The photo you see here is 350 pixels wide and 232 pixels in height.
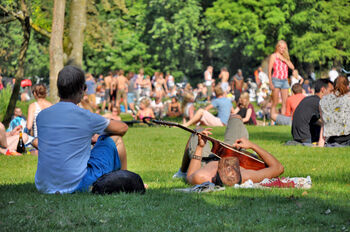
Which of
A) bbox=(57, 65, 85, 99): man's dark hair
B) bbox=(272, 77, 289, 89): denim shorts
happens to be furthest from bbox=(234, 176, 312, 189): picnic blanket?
bbox=(272, 77, 289, 89): denim shorts

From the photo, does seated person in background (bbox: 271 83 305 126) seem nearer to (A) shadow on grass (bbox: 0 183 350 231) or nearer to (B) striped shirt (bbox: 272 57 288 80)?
(B) striped shirt (bbox: 272 57 288 80)

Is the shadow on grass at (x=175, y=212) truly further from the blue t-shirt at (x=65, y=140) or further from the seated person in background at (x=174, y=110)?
the seated person in background at (x=174, y=110)

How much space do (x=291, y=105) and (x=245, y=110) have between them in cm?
304

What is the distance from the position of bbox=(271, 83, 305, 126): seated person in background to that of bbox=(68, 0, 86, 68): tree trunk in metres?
7.29

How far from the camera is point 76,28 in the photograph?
22.1 meters

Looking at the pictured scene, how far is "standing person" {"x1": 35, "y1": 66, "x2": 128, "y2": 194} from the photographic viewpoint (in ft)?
21.9

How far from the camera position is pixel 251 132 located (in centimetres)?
1817

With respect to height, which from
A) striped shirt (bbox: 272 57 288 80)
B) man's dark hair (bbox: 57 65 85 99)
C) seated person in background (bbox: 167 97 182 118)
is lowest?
seated person in background (bbox: 167 97 182 118)

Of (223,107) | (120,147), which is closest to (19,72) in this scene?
(223,107)

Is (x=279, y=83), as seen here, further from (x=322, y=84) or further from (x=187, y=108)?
(x=187, y=108)

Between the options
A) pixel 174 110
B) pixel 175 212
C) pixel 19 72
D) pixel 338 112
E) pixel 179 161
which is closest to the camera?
pixel 175 212

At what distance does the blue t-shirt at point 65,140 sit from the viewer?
6680 millimetres

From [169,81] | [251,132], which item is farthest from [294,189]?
[169,81]

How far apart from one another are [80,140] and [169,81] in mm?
37542
